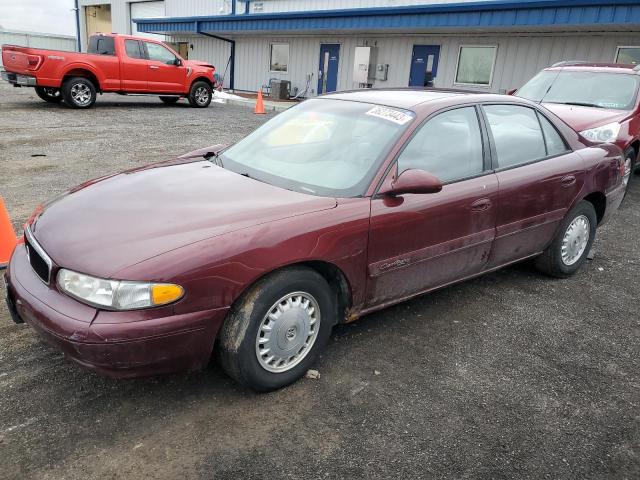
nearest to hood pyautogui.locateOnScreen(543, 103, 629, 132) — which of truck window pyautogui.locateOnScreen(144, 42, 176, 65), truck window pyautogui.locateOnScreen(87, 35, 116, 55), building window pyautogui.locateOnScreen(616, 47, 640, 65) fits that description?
building window pyautogui.locateOnScreen(616, 47, 640, 65)

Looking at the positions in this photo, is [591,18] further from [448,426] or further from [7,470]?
[7,470]

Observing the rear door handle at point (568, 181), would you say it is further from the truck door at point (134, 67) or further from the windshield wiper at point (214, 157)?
the truck door at point (134, 67)

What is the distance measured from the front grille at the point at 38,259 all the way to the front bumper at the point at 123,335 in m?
0.06

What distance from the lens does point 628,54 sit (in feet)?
41.3

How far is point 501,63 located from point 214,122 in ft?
27.0

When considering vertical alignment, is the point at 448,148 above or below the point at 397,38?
below

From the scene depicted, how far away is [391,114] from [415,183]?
0.65 m

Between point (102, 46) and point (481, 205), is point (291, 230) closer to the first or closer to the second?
point (481, 205)

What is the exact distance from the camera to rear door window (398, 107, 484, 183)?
324cm

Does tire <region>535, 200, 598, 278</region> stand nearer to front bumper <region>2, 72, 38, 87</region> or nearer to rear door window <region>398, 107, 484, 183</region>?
rear door window <region>398, 107, 484, 183</region>

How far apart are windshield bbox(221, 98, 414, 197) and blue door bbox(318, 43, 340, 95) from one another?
15684mm

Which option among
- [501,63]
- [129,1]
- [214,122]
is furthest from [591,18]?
[129,1]

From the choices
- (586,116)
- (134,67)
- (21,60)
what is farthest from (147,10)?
(586,116)

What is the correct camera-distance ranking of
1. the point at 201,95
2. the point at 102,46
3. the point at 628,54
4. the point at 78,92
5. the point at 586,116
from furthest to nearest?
1. the point at 201,95
2. the point at 102,46
3. the point at 78,92
4. the point at 628,54
5. the point at 586,116
